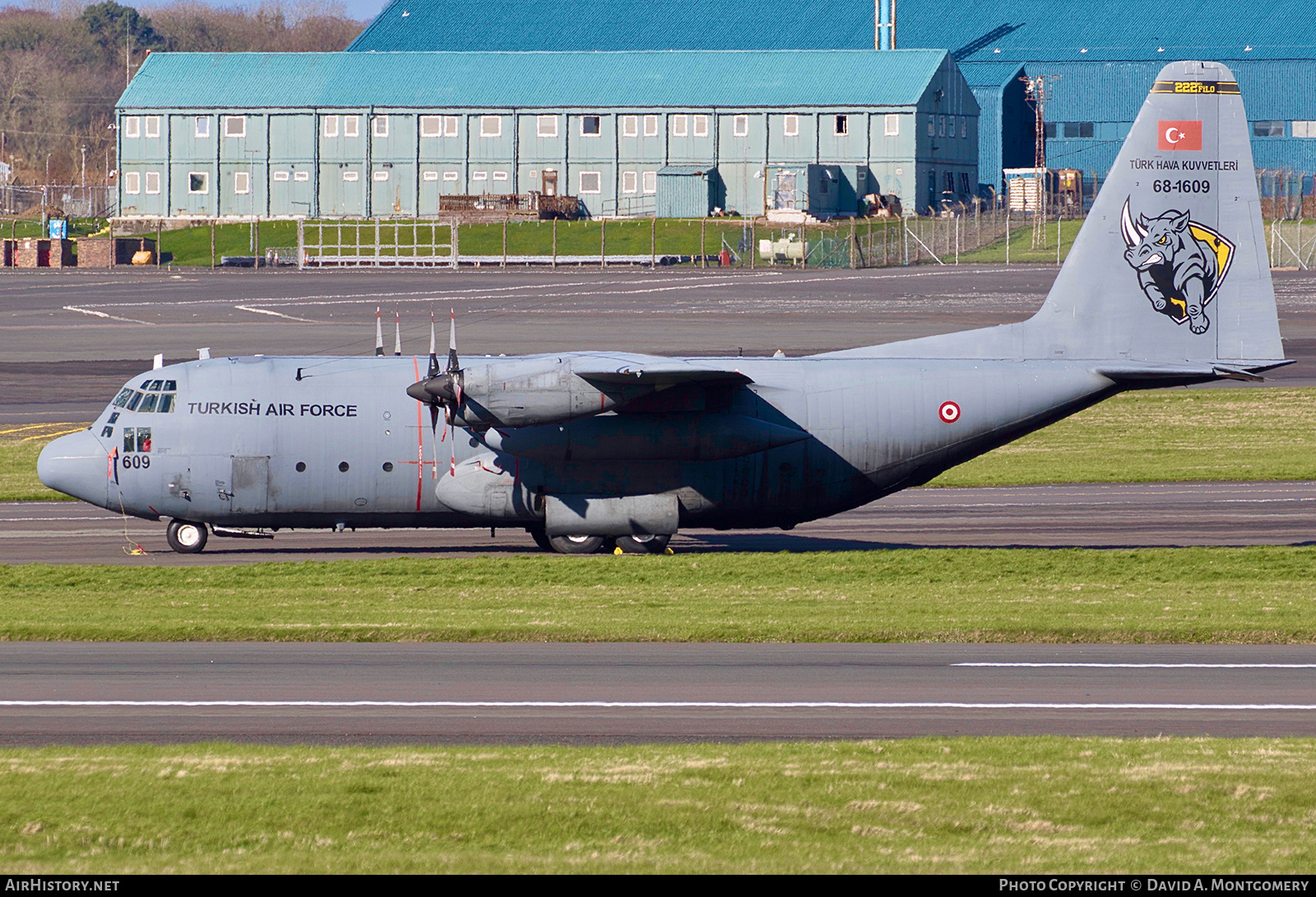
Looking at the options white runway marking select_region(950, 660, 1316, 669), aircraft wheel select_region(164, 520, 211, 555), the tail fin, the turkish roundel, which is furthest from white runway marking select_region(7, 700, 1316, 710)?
the turkish roundel

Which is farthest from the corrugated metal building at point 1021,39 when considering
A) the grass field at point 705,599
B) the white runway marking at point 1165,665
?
the white runway marking at point 1165,665

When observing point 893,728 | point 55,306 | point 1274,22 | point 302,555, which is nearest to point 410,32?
point 55,306

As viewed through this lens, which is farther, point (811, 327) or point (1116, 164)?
point (811, 327)

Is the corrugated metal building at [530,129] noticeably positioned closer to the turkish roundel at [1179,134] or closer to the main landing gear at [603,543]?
the turkish roundel at [1179,134]

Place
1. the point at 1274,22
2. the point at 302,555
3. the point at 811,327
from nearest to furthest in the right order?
the point at 302,555, the point at 811,327, the point at 1274,22

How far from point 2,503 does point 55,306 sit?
151 ft

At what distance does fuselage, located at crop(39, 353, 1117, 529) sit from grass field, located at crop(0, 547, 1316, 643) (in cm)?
143

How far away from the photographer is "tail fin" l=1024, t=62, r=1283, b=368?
2939cm

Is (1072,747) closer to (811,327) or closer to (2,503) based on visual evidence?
(2,503)

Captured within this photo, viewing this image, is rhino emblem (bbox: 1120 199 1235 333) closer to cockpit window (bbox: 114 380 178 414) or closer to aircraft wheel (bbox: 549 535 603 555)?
aircraft wheel (bbox: 549 535 603 555)

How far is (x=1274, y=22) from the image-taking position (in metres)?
124

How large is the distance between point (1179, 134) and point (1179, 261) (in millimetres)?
2468

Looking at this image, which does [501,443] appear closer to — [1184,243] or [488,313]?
[1184,243]

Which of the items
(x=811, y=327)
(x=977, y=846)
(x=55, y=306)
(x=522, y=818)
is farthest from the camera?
(x=55, y=306)
